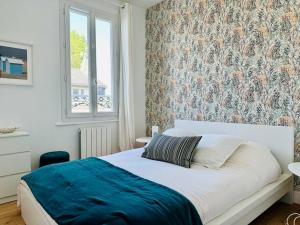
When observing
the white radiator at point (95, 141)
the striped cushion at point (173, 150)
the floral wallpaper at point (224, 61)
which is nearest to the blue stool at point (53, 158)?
the white radiator at point (95, 141)

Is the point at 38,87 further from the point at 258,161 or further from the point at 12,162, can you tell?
the point at 258,161

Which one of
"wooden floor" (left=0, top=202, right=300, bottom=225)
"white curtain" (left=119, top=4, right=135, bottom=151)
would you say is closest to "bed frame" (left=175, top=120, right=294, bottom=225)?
"wooden floor" (left=0, top=202, right=300, bottom=225)

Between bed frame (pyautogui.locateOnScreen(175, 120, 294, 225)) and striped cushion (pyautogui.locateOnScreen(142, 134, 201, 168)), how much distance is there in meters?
0.64

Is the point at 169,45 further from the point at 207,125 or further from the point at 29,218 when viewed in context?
the point at 29,218

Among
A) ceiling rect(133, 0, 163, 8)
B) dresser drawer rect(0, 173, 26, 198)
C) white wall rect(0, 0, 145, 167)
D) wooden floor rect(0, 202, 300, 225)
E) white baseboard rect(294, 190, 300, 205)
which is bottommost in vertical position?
wooden floor rect(0, 202, 300, 225)

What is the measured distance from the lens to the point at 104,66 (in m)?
3.85

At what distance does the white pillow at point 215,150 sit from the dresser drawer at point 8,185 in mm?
2051

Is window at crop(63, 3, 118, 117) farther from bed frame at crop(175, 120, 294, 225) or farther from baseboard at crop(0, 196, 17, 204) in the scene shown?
bed frame at crop(175, 120, 294, 225)

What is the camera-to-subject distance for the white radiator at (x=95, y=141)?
3.50m

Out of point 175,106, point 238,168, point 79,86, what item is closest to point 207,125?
point 175,106

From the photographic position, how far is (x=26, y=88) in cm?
303

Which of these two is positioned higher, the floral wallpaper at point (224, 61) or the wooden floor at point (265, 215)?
the floral wallpaper at point (224, 61)

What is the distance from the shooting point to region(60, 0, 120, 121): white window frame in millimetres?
3354

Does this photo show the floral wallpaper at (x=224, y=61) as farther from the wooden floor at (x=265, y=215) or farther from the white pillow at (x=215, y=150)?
the wooden floor at (x=265, y=215)
